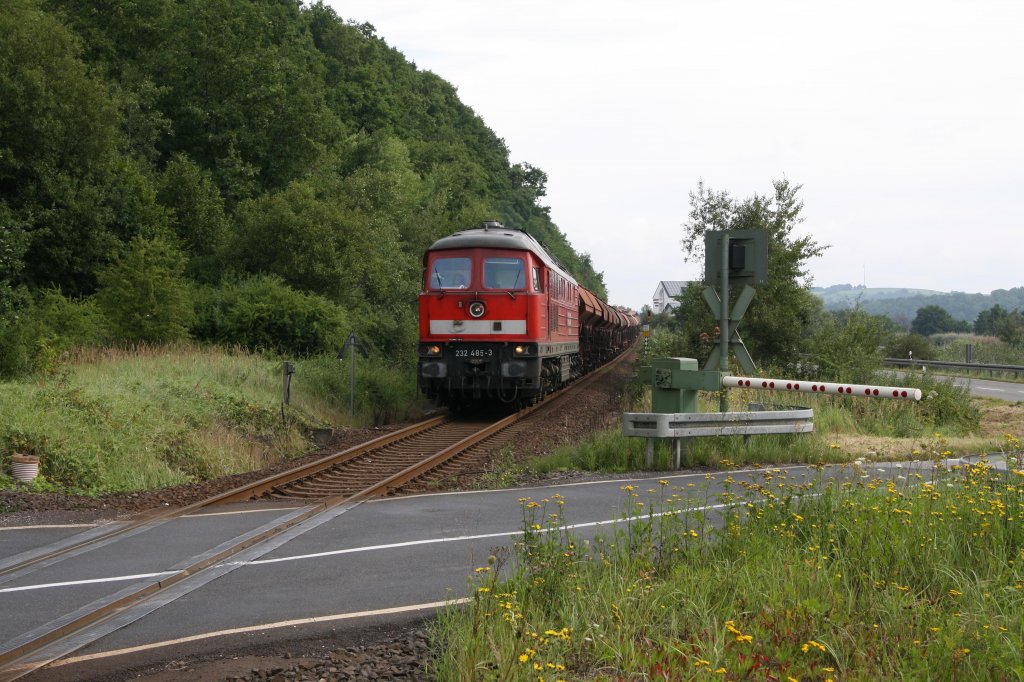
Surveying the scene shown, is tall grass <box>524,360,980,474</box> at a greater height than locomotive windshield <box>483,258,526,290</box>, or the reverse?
locomotive windshield <box>483,258,526,290</box>

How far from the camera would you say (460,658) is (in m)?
4.34

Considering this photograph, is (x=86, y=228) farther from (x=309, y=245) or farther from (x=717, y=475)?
(x=717, y=475)

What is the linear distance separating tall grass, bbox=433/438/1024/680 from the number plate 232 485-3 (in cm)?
1190

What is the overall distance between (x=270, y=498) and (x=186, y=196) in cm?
3163

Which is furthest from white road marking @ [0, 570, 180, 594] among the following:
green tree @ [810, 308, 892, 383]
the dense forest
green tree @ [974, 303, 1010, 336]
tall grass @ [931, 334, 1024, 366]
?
green tree @ [974, 303, 1010, 336]

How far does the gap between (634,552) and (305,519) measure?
3.94 metres

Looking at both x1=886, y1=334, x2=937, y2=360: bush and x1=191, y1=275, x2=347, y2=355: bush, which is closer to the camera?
x1=191, y1=275, x2=347, y2=355: bush

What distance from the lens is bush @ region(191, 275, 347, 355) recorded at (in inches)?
976

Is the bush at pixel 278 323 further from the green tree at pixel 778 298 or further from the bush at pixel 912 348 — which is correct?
the bush at pixel 912 348

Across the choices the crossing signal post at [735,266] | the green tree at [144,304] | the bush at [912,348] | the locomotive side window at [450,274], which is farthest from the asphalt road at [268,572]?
the bush at [912,348]

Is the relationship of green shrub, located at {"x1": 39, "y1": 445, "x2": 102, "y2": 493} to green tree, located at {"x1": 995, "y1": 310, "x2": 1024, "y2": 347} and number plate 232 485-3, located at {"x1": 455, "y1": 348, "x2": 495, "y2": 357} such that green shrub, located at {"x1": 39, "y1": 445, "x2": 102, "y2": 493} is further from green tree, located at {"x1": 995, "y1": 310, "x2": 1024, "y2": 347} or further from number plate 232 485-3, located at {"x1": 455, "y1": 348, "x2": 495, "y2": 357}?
green tree, located at {"x1": 995, "y1": 310, "x2": 1024, "y2": 347}

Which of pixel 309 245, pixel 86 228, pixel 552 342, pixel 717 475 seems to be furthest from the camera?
pixel 86 228

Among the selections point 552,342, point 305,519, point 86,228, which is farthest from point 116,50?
point 305,519

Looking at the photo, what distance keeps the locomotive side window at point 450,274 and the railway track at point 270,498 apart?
2959 millimetres
